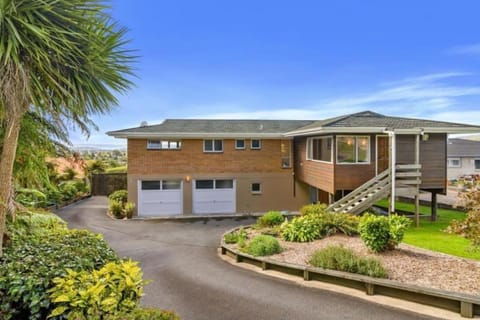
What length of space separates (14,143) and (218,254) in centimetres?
725

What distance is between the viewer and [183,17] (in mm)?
17297

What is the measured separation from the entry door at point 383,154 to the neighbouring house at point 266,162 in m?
0.05

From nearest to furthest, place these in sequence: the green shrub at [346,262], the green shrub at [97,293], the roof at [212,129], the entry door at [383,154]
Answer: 1. the green shrub at [97,293]
2. the green shrub at [346,262]
3. the entry door at [383,154]
4. the roof at [212,129]

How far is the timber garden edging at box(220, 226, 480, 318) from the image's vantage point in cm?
525

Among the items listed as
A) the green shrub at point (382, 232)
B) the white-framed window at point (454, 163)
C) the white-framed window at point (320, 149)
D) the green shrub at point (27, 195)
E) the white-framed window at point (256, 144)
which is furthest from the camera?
the white-framed window at point (454, 163)


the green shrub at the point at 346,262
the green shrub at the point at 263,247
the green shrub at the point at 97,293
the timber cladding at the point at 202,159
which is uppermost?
the timber cladding at the point at 202,159

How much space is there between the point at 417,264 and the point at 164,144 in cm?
1415

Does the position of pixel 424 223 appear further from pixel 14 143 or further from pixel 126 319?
pixel 14 143

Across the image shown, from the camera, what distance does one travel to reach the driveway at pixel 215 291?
5504 millimetres

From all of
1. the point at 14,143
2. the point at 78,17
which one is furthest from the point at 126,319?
A: the point at 78,17

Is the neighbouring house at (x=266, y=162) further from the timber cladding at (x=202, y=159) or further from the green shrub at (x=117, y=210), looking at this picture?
the green shrub at (x=117, y=210)

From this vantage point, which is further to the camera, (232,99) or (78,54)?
(232,99)

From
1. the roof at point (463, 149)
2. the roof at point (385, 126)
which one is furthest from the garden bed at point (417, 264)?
the roof at point (463, 149)

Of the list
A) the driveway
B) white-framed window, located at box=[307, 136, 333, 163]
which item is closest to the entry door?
white-framed window, located at box=[307, 136, 333, 163]
